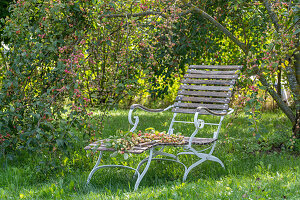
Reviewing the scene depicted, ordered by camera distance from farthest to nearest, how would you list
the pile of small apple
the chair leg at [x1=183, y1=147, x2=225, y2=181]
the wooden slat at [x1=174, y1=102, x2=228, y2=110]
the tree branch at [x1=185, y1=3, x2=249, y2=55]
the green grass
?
the tree branch at [x1=185, y1=3, x2=249, y2=55] < the wooden slat at [x1=174, y1=102, x2=228, y2=110] < the chair leg at [x1=183, y1=147, x2=225, y2=181] < the pile of small apple < the green grass

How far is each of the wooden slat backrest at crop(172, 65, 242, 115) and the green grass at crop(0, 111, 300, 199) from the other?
377mm

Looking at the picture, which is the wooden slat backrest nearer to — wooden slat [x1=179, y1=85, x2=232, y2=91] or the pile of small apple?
wooden slat [x1=179, y1=85, x2=232, y2=91]

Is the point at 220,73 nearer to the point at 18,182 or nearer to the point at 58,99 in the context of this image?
the point at 58,99

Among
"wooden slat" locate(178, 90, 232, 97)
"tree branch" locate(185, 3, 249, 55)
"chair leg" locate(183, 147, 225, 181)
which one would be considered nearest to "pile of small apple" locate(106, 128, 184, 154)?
"chair leg" locate(183, 147, 225, 181)

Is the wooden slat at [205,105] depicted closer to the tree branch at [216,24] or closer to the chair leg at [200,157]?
the chair leg at [200,157]

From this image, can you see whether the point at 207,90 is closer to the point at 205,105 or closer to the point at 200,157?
the point at 205,105

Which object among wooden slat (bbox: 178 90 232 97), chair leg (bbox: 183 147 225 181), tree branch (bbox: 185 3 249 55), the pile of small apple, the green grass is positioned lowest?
the green grass

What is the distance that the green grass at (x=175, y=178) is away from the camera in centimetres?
306

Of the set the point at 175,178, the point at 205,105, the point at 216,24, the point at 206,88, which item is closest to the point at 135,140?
the point at 175,178

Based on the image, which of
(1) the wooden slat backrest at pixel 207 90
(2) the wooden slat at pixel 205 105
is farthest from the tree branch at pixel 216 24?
(2) the wooden slat at pixel 205 105

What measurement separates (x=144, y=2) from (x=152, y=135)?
65.2 inches

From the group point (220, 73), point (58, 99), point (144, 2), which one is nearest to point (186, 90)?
point (220, 73)

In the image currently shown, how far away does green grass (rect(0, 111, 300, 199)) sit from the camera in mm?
3057

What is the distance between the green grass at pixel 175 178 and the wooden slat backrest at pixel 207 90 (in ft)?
1.24
